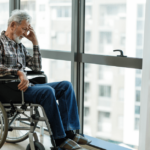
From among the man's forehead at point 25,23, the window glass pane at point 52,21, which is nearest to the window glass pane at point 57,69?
the window glass pane at point 52,21

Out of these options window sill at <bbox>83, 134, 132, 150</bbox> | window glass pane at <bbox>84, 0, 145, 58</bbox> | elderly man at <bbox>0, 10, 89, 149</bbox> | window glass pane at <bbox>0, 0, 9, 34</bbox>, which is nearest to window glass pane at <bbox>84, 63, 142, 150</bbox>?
window sill at <bbox>83, 134, 132, 150</bbox>

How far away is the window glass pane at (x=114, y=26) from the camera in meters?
2.03

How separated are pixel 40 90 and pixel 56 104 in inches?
6.4

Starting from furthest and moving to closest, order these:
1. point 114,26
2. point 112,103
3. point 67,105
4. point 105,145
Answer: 1. point 112,103
2. point 105,145
3. point 114,26
4. point 67,105

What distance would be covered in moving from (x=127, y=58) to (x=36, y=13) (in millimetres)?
1427

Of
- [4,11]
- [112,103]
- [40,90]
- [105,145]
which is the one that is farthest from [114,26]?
[4,11]

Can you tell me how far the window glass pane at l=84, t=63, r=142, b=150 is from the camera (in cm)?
221

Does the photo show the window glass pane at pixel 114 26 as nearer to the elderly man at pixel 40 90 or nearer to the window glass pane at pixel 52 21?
the window glass pane at pixel 52 21

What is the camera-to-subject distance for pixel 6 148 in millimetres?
2373

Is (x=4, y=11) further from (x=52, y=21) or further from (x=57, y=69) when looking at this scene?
(x=57, y=69)

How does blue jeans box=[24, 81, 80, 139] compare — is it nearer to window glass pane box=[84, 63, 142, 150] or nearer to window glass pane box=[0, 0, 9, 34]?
window glass pane box=[84, 63, 142, 150]

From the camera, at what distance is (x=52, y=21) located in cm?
284

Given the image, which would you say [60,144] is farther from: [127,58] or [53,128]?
[127,58]

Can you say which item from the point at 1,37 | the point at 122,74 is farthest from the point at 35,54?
the point at 122,74
